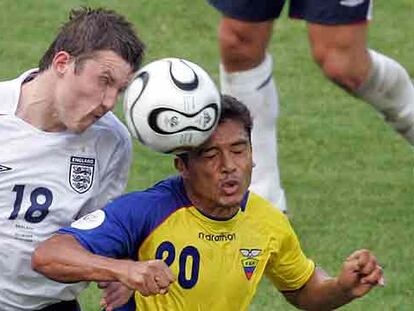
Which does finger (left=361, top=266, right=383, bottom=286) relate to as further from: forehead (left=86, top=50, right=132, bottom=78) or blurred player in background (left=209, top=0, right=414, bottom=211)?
blurred player in background (left=209, top=0, right=414, bottom=211)

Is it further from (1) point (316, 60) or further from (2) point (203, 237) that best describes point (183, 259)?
(1) point (316, 60)

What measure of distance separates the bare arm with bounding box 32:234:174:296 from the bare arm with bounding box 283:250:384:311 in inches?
24.2

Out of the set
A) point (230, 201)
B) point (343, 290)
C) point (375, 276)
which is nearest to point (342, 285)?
point (343, 290)

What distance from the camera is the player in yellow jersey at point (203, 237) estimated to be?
4.84 meters

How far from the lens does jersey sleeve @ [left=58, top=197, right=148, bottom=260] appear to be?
4828 mm

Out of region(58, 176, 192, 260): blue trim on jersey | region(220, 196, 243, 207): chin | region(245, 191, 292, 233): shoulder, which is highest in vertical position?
region(220, 196, 243, 207): chin

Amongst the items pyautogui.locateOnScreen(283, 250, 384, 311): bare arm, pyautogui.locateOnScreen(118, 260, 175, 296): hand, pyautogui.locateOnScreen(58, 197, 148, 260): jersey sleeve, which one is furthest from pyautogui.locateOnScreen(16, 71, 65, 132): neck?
pyautogui.locateOnScreen(283, 250, 384, 311): bare arm

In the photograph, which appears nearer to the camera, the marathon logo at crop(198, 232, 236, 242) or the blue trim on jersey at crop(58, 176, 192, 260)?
the blue trim on jersey at crop(58, 176, 192, 260)

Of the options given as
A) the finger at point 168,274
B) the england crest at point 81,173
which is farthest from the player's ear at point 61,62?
the finger at point 168,274

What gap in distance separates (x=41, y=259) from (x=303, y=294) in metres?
0.92

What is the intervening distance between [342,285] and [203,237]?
16.8 inches

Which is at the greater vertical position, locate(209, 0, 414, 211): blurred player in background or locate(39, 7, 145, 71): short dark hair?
locate(39, 7, 145, 71): short dark hair

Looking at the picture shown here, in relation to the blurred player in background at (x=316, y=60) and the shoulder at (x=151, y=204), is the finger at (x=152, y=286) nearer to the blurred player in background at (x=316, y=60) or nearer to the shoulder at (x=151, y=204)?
the shoulder at (x=151, y=204)

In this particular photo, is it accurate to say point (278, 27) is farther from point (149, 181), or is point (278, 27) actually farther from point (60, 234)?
point (60, 234)
